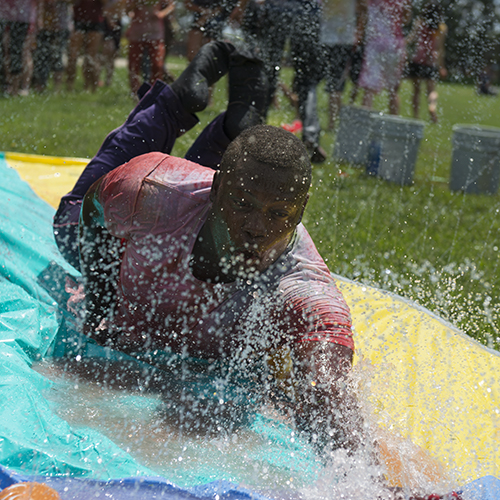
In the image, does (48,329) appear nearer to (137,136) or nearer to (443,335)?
(137,136)

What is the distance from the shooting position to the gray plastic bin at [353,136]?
695cm

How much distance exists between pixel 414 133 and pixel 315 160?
3.91 feet

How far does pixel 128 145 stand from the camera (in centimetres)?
319

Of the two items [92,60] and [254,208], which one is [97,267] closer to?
[254,208]

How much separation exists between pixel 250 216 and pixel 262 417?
2.55ft

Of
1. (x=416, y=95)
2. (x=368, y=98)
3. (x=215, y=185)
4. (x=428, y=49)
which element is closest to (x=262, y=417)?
(x=215, y=185)

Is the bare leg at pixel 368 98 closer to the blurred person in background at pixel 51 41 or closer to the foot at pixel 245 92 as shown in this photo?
the blurred person in background at pixel 51 41

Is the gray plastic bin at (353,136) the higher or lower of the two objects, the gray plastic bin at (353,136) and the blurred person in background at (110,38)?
the lower

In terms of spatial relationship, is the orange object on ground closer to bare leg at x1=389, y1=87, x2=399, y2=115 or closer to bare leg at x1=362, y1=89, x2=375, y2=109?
bare leg at x1=362, y1=89, x2=375, y2=109

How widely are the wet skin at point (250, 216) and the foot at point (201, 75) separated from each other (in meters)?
1.04

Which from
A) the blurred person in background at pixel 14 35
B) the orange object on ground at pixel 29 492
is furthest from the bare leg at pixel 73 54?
the orange object on ground at pixel 29 492

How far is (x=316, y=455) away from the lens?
221 centimetres

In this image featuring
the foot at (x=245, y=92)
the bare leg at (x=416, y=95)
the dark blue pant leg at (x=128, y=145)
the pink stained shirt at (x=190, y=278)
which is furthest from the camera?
the bare leg at (x=416, y=95)

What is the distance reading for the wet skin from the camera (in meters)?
2.21
